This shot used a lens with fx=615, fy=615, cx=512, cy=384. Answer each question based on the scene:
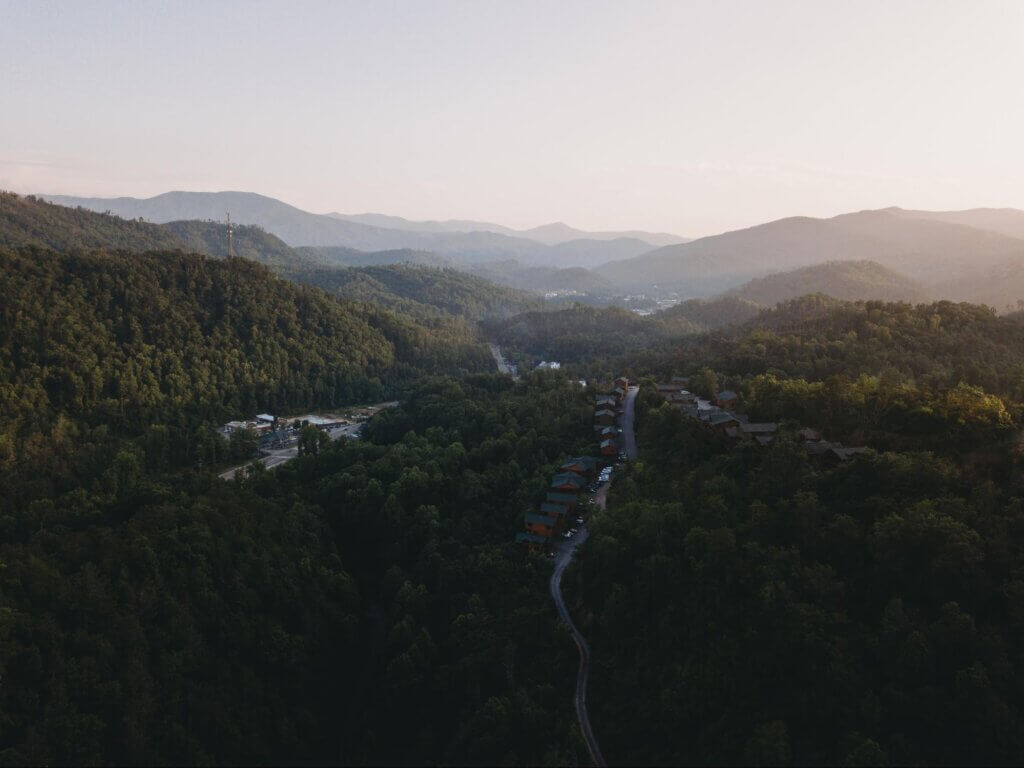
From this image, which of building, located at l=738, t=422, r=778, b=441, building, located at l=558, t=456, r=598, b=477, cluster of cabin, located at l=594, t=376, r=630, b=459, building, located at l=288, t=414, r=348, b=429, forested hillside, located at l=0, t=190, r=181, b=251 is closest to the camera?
building, located at l=738, t=422, r=778, b=441

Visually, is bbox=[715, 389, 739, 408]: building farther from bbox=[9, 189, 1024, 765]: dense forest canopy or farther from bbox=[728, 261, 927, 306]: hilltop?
bbox=[728, 261, 927, 306]: hilltop

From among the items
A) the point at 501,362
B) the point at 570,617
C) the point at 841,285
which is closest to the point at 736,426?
the point at 570,617

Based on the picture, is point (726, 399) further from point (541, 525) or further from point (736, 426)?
point (541, 525)

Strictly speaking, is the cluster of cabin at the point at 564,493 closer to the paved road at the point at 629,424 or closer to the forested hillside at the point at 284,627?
the paved road at the point at 629,424

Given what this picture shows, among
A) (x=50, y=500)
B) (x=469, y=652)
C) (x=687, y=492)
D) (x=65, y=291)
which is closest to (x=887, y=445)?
(x=687, y=492)

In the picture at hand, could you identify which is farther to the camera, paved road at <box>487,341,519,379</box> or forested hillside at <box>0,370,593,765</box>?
paved road at <box>487,341,519,379</box>

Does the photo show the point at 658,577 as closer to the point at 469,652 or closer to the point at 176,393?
the point at 469,652

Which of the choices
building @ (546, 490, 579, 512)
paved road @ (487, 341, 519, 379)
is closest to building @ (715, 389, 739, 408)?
building @ (546, 490, 579, 512)

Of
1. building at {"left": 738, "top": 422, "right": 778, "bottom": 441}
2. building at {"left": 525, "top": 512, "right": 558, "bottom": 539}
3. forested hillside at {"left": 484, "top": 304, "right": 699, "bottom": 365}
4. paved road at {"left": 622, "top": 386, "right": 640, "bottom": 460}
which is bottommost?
forested hillside at {"left": 484, "top": 304, "right": 699, "bottom": 365}
